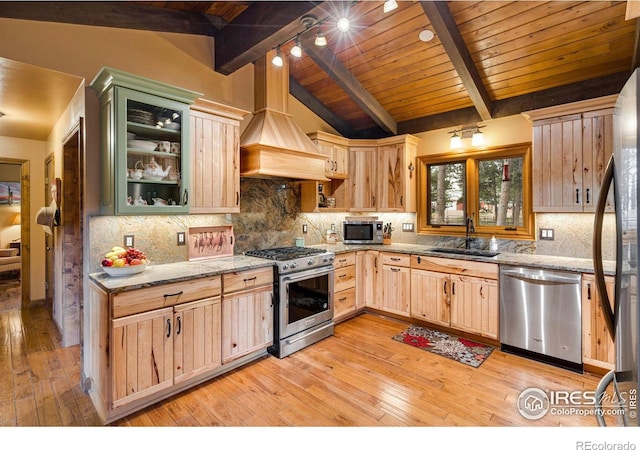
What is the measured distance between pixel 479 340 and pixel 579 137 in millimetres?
2295

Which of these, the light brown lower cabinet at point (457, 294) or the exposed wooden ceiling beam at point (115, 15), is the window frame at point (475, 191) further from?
the exposed wooden ceiling beam at point (115, 15)

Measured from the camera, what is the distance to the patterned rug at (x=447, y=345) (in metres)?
3.07

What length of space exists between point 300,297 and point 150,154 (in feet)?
6.41

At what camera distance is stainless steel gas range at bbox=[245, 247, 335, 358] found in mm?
3086

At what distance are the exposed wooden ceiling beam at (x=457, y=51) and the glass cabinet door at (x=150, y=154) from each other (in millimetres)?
2334

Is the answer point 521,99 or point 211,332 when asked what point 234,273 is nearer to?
point 211,332

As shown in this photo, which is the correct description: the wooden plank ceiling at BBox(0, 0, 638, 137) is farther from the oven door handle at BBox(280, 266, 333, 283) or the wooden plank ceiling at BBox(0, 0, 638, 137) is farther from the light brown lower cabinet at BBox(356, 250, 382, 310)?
the oven door handle at BBox(280, 266, 333, 283)

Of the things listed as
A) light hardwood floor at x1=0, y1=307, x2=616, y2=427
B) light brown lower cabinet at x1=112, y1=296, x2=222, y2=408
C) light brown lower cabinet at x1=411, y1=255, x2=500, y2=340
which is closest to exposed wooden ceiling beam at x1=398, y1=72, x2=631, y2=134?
light brown lower cabinet at x1=411, y1=255, x2=500, y2=340

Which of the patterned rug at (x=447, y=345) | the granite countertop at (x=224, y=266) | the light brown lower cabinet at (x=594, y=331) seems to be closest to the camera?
the granite countertop at (x=224, y=266)

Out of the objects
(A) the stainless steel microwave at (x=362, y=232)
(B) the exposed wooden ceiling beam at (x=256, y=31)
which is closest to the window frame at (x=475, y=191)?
(A) the stainless steel microwave at (x=362, y=232)

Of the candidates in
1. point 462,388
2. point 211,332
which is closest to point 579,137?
point 462,388

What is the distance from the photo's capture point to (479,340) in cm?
342

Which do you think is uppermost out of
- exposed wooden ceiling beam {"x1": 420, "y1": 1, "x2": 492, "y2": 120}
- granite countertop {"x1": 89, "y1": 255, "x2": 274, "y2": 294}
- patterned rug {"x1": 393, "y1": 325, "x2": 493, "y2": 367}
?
exposed wooden ceiling beam {"x1": 420, "y1": 1, "x2": 492, "y2": 120}

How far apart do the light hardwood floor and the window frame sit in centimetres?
144
